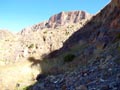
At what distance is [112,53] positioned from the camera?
25531mm

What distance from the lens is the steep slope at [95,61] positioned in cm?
2131

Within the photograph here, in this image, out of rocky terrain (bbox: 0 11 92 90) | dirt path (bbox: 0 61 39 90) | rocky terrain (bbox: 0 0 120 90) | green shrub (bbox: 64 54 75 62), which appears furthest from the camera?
green shrub (bbox: 64 54 75 62)

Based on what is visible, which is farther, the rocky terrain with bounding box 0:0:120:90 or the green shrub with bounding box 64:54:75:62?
the green shrub with bounding box 64:54:75:62

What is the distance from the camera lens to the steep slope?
69.9ft

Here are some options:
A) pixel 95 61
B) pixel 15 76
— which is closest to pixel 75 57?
pixel 15 76

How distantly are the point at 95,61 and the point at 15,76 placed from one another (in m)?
12.0

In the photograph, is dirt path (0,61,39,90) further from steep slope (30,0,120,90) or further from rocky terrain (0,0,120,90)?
steep slope (30,0,120,90)

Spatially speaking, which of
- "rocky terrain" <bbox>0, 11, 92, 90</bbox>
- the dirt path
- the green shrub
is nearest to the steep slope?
the green shrub

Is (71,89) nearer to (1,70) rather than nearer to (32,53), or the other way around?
(1,70)

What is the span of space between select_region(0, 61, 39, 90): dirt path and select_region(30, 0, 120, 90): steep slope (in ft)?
6.27

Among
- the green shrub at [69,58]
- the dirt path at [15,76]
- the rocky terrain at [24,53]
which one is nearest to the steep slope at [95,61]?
the green shrub at [69,58]

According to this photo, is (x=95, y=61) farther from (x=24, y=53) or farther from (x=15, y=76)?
(x=24, y=53)

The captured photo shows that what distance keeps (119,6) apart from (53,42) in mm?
15137

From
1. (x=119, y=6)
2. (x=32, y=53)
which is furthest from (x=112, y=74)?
(x=32, y=53)
